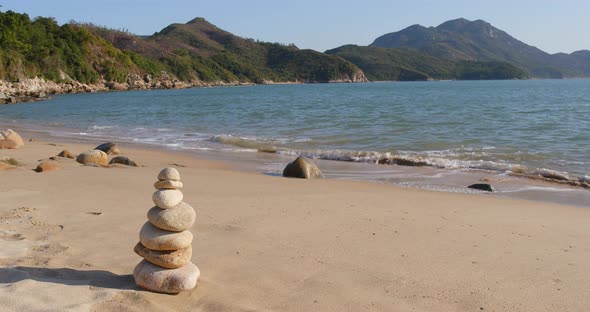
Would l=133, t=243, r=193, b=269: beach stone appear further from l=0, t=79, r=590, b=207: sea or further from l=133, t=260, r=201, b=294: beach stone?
l=0, t=79, r=590, b=207: sea

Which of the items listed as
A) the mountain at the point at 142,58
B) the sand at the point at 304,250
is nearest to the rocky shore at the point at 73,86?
the mountain at the point at 142,58

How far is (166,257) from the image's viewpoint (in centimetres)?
435

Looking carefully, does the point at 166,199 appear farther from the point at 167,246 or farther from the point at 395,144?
the point at 395,144

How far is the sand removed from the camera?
13.7ft

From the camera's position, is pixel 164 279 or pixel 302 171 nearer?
pixel 164 279

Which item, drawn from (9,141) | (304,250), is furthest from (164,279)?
(9,141)

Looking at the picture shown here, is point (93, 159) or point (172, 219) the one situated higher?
point (172, 219)

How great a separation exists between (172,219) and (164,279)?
1.56 ft

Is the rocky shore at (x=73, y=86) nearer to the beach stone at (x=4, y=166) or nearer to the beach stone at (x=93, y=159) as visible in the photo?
the beach stone at (x=93, y=159)

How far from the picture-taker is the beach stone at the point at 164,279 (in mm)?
4238

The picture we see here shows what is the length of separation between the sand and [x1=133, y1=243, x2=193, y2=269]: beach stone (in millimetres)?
259

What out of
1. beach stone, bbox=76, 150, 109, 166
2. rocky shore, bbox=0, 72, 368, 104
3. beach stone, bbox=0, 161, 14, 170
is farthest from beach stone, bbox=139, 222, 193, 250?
rocky shore, bbox=0, 72, 368, 104

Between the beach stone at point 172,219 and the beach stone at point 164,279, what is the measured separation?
333 mm

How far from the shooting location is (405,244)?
5.68 meters
